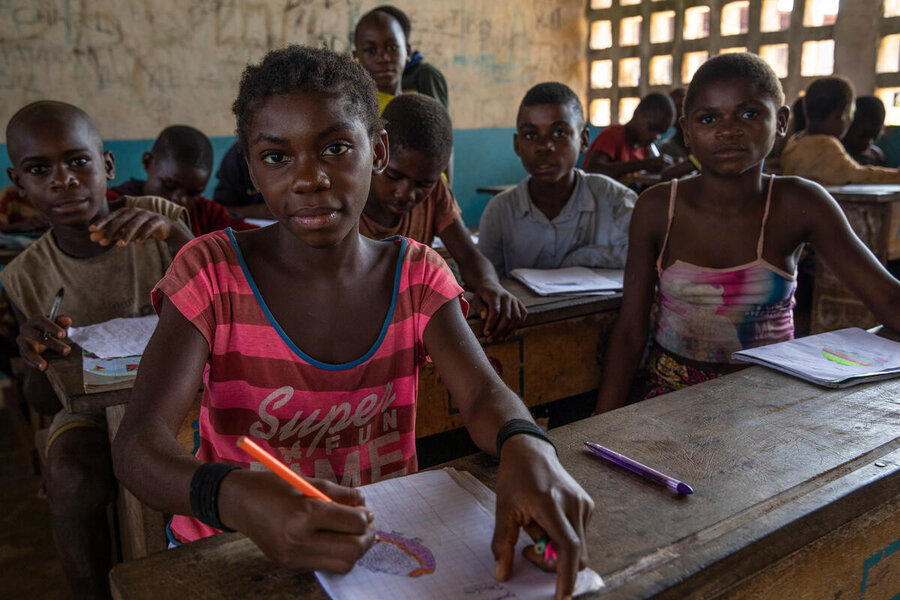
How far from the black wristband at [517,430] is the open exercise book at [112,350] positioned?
0.74m

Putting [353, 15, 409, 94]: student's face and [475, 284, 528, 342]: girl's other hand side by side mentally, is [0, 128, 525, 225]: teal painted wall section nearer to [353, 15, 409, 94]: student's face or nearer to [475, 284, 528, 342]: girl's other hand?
[353, 15, 409, 94]: student's face

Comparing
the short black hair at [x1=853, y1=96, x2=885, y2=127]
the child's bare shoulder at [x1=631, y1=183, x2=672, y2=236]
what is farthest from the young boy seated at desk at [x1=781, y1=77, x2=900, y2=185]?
the child's bare shoulder at [x1=631, y1=183, x2=672, y2=236]

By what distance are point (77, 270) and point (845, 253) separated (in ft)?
6.10

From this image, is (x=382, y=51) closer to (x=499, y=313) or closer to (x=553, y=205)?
(x=553, y=205)

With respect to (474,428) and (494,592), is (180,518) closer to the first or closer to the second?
(474,428)

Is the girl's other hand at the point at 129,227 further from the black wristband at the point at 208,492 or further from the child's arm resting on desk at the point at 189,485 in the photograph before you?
the black wristband at the point at 208,492

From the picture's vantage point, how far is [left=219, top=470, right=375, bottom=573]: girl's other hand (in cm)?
66

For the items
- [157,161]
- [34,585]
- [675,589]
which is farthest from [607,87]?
[675,589]

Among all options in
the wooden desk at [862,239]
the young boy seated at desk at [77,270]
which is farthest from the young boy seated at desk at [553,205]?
the wooden desk at [862,239]

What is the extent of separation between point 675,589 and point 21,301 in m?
1.69

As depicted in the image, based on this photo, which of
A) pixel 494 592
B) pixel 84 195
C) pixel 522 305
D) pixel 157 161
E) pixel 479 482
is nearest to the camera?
pixel 494 592

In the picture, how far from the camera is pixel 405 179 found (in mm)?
1890

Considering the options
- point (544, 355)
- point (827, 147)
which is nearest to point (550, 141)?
point (544, 355)

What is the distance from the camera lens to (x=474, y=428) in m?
0.97
